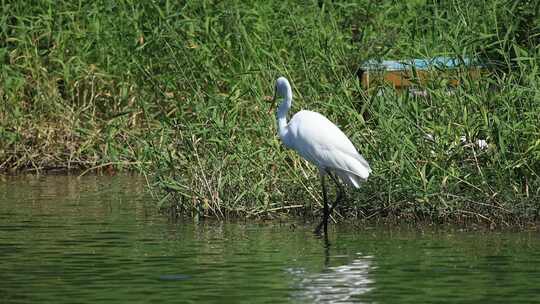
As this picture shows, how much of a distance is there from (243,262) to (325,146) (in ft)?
7.42

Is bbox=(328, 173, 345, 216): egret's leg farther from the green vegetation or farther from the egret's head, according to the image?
the egret's head

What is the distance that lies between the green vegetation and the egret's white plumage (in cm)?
28

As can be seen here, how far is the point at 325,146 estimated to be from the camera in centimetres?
1332

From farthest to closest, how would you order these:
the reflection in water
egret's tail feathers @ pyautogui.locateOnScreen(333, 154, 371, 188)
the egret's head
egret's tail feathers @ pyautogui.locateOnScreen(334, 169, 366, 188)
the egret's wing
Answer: the egret's head
egret's tail feathers @ pyautogui.locateOnScreen(334, 169, 366, 188)
the egret's wing
egret's tail feathers @ pyautogui.locateOnScreen(333, 154, 371, 188)
the reflection in water

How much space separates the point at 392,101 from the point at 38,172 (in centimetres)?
637

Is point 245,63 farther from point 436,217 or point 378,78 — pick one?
point 436,217

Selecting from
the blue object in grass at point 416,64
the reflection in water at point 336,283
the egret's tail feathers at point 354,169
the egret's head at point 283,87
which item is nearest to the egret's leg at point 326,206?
the egret's tail feathers at point 354,169

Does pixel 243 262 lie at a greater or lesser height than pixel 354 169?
lesser

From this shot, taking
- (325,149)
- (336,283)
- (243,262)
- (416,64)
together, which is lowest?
(336,283)

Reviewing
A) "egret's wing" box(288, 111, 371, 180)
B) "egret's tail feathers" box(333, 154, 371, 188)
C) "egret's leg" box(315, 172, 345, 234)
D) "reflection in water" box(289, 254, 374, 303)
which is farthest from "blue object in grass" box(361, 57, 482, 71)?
"reflection in water" box(289, 254, 374, 303)

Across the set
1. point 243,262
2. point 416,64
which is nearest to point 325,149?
point 416,64

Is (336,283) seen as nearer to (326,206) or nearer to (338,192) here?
(326,206)

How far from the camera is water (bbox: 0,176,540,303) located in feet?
32.2

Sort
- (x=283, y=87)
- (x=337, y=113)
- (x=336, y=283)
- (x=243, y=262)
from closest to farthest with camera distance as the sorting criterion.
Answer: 1. (x=336, y=283)
2. (x=243, y=262)
3. (x=283, y=87)
4. (x=337, y=113)
